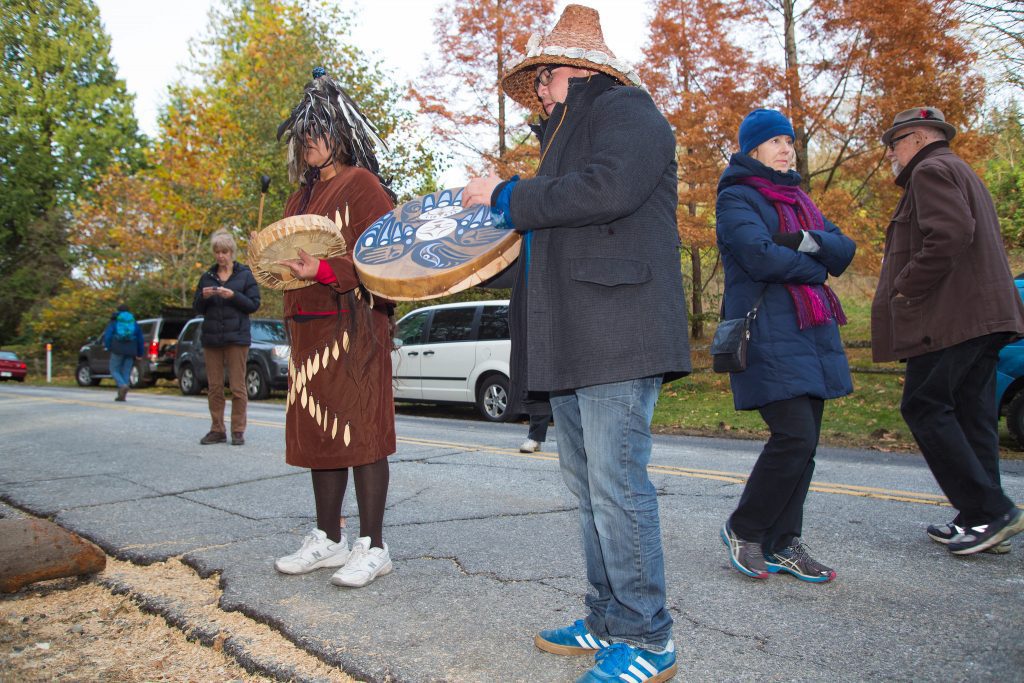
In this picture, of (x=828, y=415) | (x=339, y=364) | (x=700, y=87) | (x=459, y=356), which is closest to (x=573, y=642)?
(x=339, y=364)

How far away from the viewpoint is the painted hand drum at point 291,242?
126 inches

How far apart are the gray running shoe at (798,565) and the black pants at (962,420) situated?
77 cm

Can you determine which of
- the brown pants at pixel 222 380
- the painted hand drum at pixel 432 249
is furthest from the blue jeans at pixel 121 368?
the painted hand drum at pixel 432 249

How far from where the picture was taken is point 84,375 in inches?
1017

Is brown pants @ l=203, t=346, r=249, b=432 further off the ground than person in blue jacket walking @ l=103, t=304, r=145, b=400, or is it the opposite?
person in blue jacket walking @ l=103, t=304, r=145, b=400

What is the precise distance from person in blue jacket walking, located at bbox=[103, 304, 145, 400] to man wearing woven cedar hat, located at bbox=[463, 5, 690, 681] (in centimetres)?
1459

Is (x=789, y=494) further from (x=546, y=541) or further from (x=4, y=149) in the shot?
(x=4, y=149)

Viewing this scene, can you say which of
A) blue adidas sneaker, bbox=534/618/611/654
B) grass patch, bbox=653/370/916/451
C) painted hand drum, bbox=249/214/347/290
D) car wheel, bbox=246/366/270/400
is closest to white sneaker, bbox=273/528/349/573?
painted hand drum, bbox=249/214/347/290

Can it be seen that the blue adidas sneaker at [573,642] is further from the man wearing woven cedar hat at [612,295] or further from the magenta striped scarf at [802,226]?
the magenta striped scarf at [802,226]

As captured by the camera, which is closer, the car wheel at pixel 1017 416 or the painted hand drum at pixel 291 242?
the painted hand drum at pixel 291 242

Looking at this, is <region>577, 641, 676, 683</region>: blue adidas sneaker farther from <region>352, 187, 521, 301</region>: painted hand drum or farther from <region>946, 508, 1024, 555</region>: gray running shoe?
<region>946, 508, 1024, 555</region>: gray running shoe

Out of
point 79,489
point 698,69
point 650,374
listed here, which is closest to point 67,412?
point 79,489

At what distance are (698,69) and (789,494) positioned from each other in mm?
11074

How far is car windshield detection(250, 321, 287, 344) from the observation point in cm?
1708
